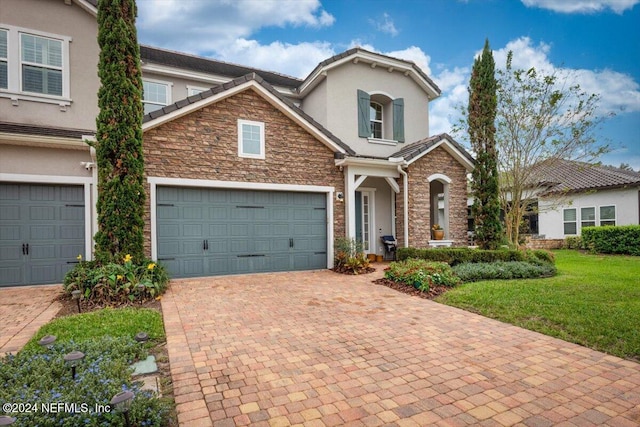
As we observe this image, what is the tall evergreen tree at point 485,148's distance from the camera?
11359 mm

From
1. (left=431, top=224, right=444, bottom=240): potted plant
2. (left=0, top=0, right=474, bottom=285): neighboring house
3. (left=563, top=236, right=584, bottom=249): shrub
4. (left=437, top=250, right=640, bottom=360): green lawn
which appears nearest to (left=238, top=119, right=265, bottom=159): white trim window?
(left=0, top=0, right=474, bottom=285): neighboring house

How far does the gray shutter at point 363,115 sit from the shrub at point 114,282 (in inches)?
349

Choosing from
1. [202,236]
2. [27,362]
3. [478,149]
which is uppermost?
[478,149]

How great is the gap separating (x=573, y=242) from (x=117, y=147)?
832 inches

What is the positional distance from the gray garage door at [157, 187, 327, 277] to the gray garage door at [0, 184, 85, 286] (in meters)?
2.21

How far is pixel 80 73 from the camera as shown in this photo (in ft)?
32.0

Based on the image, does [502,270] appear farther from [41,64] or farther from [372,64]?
[41,64]

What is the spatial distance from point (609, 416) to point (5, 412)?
4.85 metres

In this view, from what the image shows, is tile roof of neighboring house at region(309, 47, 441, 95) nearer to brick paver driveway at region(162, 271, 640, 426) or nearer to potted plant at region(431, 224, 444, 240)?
potted plant at region(431, 224, 444, 240)

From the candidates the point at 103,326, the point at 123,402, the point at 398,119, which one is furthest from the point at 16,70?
the point at 398,119

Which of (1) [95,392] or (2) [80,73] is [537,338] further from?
(2) [80,73]

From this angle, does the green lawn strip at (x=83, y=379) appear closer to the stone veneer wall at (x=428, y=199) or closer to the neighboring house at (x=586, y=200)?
the stone veneer wall at (x=428, y=199)

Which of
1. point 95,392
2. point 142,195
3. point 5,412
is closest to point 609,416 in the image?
point 95,392

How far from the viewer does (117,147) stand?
24.2ft
